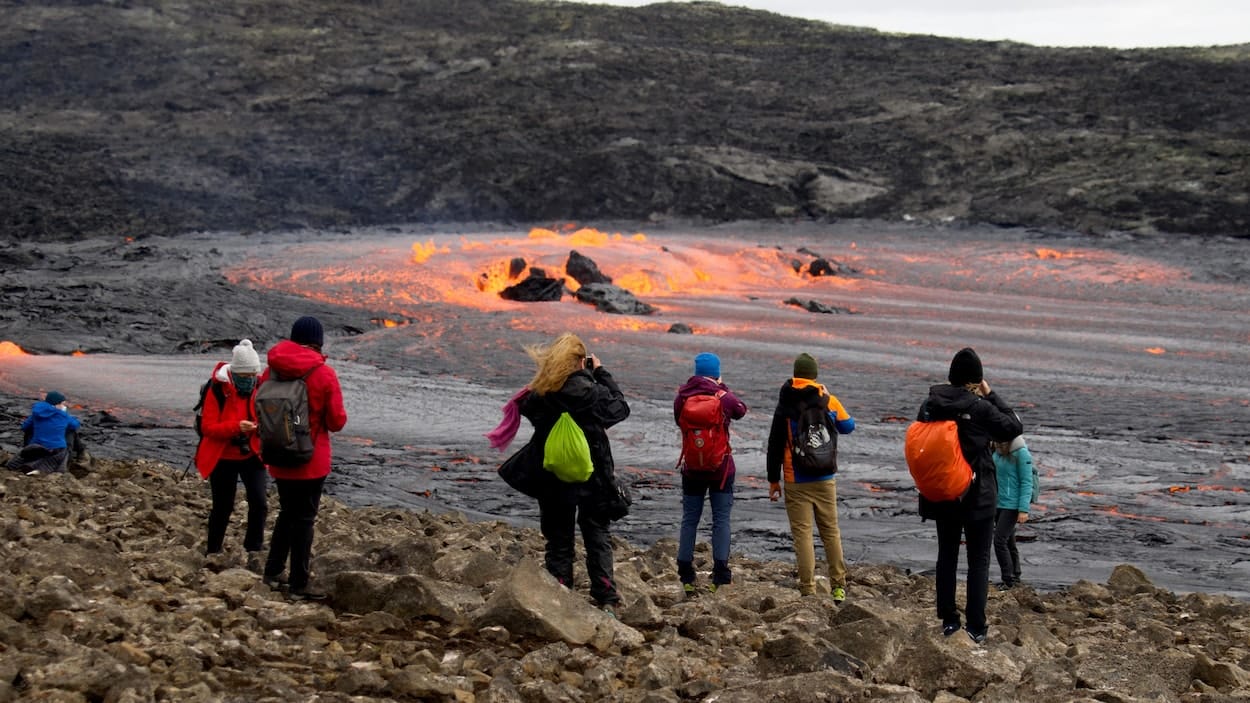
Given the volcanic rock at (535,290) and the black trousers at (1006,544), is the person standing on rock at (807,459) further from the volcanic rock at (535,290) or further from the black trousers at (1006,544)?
the volcanic rock at (535,290)

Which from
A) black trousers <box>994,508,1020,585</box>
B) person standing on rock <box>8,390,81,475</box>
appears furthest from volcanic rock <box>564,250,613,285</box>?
black trousers <box>994,508,1020,585</box>

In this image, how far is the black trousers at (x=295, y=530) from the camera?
7.37 meters

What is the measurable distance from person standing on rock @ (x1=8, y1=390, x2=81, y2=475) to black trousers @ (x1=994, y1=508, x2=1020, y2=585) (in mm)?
8780

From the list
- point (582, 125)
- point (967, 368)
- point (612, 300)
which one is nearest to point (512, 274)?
point (612, 300)

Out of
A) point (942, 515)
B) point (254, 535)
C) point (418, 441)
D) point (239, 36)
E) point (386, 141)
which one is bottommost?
point (418, 441)

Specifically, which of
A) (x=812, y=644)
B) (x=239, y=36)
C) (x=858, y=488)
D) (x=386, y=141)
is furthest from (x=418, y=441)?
(x=239, y=36)

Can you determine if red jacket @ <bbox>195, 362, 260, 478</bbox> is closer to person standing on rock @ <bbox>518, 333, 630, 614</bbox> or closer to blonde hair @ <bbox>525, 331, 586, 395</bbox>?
person standing on rock @ <bbox>518, 333, 630, 614</bbox>

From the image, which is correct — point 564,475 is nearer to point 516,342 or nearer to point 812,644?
point 812,644

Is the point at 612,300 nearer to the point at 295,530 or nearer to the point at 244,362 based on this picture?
the point at 244,362

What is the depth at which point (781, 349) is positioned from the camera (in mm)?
31188

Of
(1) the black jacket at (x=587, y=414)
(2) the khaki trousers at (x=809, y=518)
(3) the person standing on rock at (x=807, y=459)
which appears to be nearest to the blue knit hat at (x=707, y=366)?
(3) the person standing on rock at (x=807, y=459)

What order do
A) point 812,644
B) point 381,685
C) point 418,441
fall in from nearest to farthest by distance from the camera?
1. point 381,685
2. point 812,644
3. point 418,441

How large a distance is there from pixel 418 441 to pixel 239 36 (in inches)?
2452

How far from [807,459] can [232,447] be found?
375cm
